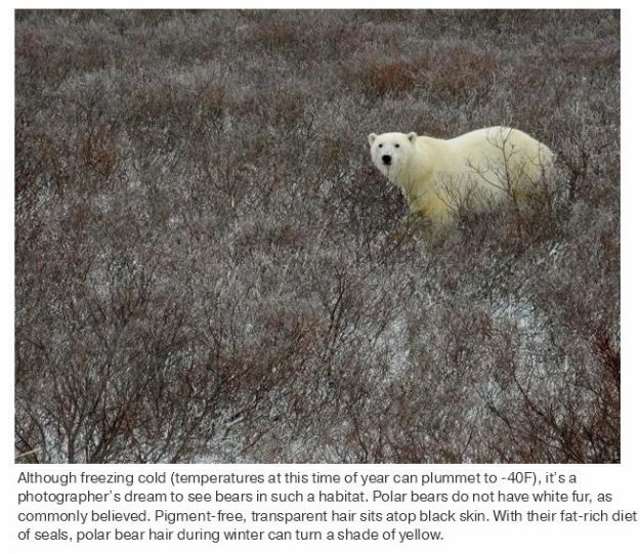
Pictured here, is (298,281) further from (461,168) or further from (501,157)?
(501,157)

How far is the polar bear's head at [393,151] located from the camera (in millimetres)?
5828

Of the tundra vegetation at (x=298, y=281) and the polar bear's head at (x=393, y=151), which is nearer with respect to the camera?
the tundra vegetation at (x=298, y=281)

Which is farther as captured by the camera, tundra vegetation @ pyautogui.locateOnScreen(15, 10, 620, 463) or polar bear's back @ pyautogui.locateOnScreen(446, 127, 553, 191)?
polar bear's back @ pyautogui.locateOnScreen(446, 127, 553, 191)

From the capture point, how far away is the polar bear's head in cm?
583

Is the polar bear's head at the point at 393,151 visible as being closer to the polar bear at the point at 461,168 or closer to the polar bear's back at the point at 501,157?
the polar bear at the point at 461,168

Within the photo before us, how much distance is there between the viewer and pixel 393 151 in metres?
5.82

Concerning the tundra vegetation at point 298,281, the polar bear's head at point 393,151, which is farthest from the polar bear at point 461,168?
the tundra vegetation at point 298,281

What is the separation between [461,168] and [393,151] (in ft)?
1.80

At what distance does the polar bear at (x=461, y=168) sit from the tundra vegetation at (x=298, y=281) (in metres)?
0.21

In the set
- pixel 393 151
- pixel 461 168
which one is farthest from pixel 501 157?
pixel 393 151

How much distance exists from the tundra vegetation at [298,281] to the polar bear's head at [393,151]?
287mm

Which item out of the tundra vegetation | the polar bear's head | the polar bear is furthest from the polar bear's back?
the polar bear's head

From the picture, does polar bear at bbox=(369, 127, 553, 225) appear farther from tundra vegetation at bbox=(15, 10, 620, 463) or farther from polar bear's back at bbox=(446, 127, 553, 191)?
tundra vegetation at bbox=(15, 10, 620, 463)
